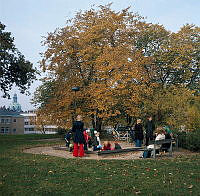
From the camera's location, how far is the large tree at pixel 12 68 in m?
23.2

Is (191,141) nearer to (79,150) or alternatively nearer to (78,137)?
(79,150)

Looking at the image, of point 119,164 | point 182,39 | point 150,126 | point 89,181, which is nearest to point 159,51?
point 182,39

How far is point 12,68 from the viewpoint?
24.4 m

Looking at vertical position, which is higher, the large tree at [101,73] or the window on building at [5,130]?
the large tree at [101,73]

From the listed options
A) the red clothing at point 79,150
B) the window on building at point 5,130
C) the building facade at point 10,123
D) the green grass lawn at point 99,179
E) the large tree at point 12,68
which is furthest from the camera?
the building facade at point 10,123

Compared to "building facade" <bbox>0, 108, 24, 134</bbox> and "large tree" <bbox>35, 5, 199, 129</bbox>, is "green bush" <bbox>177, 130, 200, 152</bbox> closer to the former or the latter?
"large tree" <bbox>35, 5, 199, 129</bbox>

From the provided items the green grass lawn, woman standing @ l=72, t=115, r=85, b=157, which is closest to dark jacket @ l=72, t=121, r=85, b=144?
woman standing @ l=72, t=115, r=85, b=157

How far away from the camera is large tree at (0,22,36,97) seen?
23.2 m

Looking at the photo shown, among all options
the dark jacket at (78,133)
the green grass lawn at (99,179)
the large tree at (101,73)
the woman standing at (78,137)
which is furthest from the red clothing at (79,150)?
the large tree at (101,73)

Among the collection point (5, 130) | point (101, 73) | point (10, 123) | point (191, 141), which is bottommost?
point (191, 141)

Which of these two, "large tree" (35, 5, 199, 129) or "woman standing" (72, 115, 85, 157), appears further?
"large tree" (35, 5, 199, 129)

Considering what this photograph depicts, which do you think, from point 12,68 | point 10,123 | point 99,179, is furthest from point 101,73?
point 10,123

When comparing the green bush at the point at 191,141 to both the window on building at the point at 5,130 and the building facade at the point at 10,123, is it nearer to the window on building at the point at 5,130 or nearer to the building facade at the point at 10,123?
the building facade at the point at 10,123

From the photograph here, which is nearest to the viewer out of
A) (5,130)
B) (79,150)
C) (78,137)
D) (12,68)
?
(78,137)
